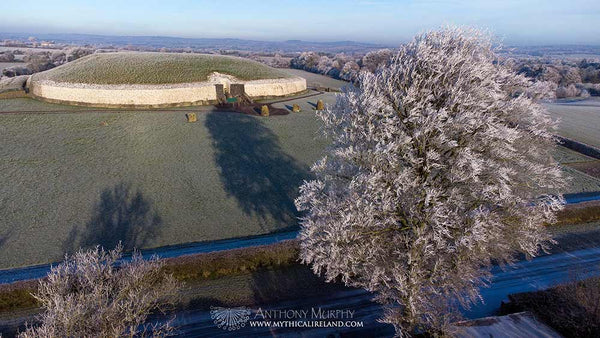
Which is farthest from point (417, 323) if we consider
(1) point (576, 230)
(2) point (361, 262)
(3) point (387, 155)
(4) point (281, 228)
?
(1) point (576, 230)

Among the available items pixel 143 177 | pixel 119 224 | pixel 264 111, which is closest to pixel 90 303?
pixel 119 224

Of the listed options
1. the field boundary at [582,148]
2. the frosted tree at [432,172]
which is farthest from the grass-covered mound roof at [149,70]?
the frosted tree at [432,172]

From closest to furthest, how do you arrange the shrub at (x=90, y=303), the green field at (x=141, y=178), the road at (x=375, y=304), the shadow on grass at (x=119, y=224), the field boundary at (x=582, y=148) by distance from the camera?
the shrub at (x=90, y=303) < the road at (x=375, y=304) < the shadow on grass at (x=119, y=224) < the green field at (x=141, y=178) < the field boundary at (x=582, y=148)

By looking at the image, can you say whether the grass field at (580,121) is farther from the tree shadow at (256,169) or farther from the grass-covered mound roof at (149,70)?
the grass-covered mound roof at (149,70)

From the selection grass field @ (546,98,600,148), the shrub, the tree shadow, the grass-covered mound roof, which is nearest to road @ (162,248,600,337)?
the shrub

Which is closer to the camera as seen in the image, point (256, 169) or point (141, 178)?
point (141, 178)

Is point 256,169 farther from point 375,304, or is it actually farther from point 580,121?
point 580,121

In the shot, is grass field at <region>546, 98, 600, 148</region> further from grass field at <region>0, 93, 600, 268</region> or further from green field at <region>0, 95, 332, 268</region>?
green field at <region>0, 95, 332, 268</region>
